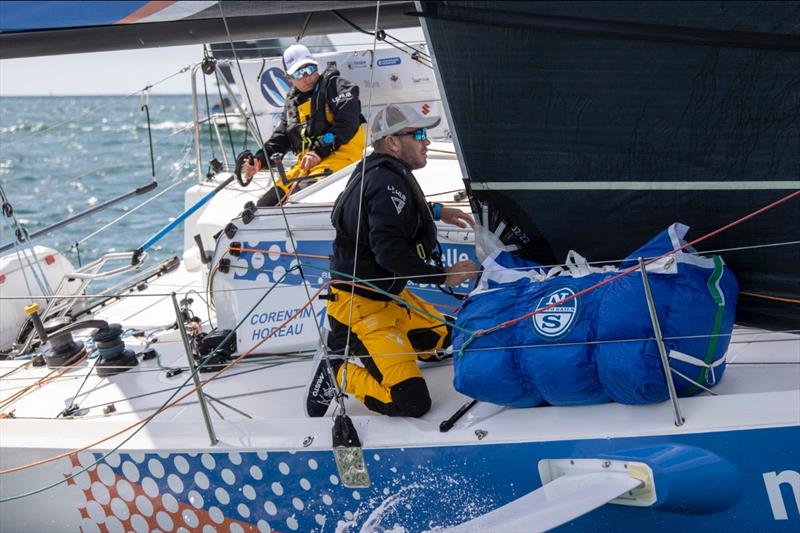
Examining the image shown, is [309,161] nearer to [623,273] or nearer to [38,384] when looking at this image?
[38,384]

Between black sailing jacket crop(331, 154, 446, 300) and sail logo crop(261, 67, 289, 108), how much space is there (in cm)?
320

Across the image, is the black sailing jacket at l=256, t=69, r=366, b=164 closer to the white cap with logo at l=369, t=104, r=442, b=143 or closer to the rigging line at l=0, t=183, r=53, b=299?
the rigging line at l=0, t=183, r=53, b=299

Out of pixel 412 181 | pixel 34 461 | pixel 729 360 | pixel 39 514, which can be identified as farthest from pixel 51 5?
pixel 729 360

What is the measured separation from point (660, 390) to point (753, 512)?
44 centimetres

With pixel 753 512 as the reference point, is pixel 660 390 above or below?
above

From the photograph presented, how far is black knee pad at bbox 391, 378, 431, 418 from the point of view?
9.78 ft

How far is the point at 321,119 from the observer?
466cm

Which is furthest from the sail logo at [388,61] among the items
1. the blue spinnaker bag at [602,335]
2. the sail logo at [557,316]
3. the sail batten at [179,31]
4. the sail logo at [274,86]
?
the sail logo at [557,316]

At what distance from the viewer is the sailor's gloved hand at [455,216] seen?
339cm

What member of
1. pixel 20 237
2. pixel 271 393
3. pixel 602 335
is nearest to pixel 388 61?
pixel 20 237

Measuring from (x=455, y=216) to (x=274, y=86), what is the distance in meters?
3.21

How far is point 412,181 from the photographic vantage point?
3.02m

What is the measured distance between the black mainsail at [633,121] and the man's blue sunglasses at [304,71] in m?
1.82

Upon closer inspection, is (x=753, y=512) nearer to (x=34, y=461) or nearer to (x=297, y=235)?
(x=297, y=235)
